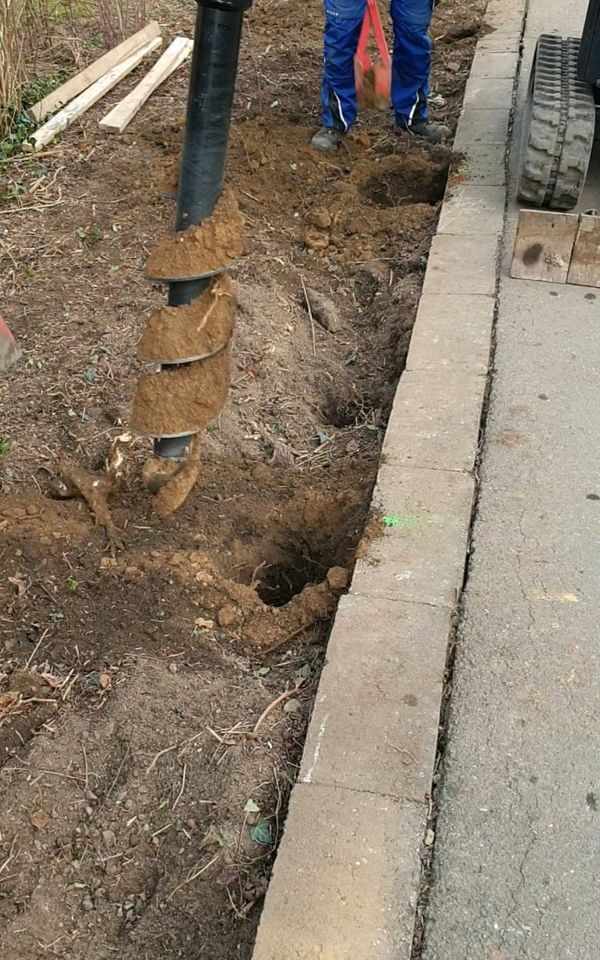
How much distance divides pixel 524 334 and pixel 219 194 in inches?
76.2

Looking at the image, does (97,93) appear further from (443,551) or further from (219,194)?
(443,551)

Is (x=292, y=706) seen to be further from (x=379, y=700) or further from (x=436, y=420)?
(x=436, y=420)

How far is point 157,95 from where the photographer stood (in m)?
6.77

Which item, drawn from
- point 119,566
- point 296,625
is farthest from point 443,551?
point 119,566

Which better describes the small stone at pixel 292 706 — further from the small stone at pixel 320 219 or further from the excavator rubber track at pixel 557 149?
the excavator rubber track at pixel 557 149

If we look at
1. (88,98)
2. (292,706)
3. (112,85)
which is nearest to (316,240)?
(88,98)

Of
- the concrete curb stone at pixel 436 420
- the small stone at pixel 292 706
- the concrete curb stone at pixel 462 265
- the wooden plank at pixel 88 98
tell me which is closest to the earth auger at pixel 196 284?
the concrete curb stone at pixel 436 420

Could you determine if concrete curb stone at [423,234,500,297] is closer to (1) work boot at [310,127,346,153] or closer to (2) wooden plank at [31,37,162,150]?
(1) work boot at [310,127,346,153]

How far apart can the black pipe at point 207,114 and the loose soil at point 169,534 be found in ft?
1.76

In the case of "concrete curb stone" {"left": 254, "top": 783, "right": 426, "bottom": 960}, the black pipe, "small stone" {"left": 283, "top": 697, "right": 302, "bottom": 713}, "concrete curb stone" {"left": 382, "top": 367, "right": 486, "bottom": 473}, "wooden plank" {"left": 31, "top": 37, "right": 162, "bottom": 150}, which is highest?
the black pipe

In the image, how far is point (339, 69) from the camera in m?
5.89

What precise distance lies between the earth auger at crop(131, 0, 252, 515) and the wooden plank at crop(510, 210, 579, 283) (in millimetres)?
2193

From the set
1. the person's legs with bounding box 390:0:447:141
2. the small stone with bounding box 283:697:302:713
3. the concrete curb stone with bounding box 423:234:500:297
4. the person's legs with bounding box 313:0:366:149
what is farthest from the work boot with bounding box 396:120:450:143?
the small stone with bounding box 283:697:302:713

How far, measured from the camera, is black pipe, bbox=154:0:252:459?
8.11 feet
